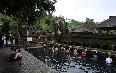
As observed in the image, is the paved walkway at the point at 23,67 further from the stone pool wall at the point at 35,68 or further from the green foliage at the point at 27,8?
the green foliage at the point at 27,8

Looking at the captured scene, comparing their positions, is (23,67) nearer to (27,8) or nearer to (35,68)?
(35,68)

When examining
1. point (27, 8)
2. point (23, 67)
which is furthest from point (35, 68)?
point (27, 8)

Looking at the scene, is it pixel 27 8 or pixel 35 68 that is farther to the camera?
pixel 35 68

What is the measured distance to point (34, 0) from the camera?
14320mm

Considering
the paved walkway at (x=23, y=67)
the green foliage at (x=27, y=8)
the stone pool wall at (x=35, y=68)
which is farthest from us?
the stone pool wall at (x=35, y=68)

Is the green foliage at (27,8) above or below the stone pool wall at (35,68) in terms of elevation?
above

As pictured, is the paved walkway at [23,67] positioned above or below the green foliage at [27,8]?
below

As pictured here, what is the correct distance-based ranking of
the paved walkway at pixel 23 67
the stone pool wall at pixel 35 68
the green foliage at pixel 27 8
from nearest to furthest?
the green foliage at pixel 27 8 → the paved walkway at pixel 23 67 → the stone pool wall at pixel 35 68

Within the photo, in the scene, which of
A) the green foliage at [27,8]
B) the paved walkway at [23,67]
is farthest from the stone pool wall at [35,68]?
the green foliage at [27,8]

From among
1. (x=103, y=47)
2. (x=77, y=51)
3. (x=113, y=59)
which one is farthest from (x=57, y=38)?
(x=113, y=59)

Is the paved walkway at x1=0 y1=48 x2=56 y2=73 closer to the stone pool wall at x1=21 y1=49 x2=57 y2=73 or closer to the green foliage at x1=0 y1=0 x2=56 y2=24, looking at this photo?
the stone pool wall at x1=21 y1=49 x2=57 y2=73

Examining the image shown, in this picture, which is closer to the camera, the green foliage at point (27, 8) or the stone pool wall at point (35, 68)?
the green foliage at point (27, 8)

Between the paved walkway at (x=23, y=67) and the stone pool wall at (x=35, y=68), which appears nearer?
the paved walkway at (x=23, y=67)

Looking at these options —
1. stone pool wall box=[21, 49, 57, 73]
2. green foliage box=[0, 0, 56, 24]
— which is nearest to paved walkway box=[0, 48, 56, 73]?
stone pool wall box=[21, 49, 57, 73]
